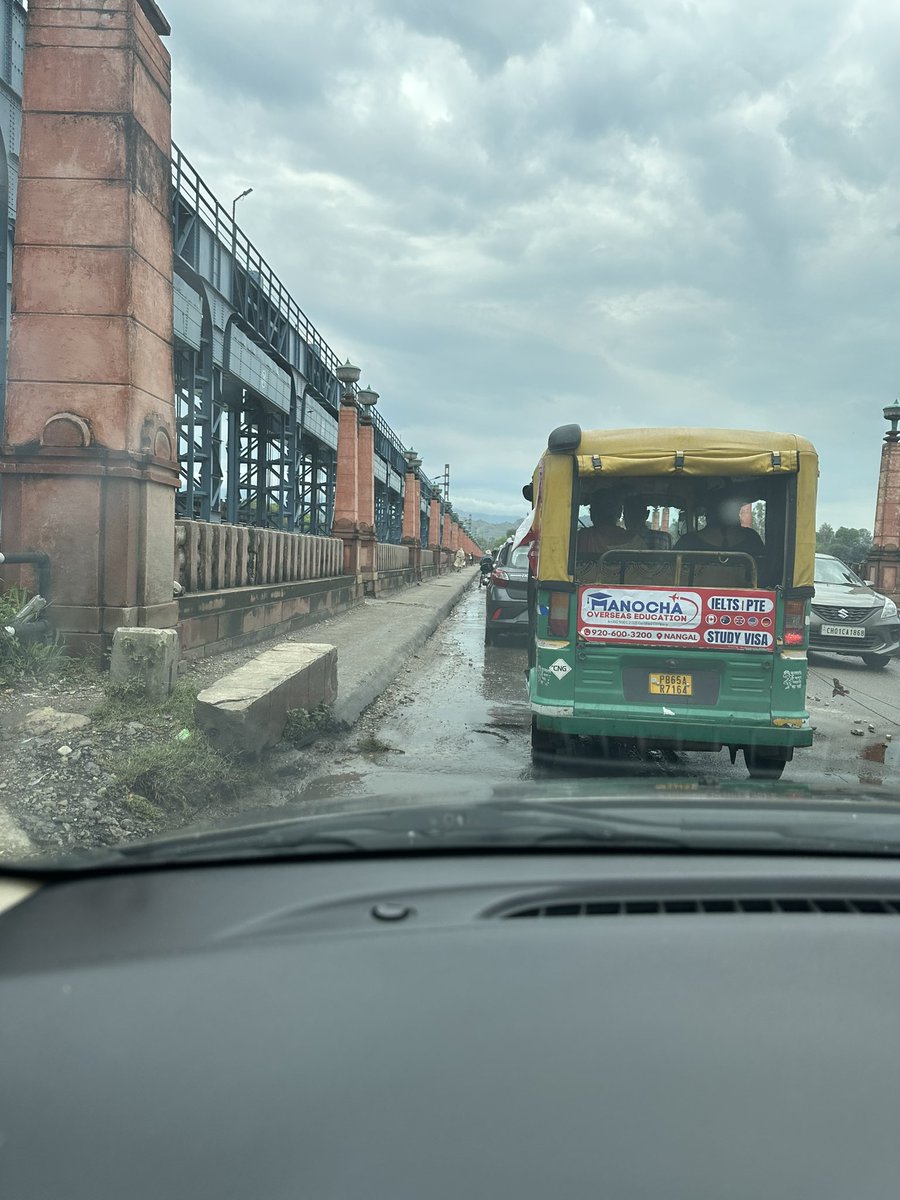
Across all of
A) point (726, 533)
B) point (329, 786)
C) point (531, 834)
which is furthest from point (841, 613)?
point (531, 834)

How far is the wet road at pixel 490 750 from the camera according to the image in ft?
18.8

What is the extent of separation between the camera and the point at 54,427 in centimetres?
709

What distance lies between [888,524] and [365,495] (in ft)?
46.6

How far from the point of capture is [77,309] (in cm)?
717

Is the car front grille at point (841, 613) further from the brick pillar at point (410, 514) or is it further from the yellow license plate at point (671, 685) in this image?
the brick pillar at point (410, 514)

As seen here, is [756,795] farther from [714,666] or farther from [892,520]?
[892,520]

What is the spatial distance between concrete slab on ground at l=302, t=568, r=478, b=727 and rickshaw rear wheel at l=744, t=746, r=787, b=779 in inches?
124

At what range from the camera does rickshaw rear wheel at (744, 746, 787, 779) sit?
19.4 ft

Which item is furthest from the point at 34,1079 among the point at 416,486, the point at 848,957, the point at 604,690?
the point at 416,486

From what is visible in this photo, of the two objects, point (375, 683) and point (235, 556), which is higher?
point (235, 556)

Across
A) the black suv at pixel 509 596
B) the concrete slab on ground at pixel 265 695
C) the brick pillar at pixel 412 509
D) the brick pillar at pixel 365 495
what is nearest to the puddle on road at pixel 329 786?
the concrete slab on ground at pixel 265 695

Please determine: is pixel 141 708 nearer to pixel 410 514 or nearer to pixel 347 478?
pixel 347 478

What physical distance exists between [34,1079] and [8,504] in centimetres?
650

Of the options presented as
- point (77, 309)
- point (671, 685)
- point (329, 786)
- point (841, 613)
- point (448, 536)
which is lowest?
point (329, 786)
